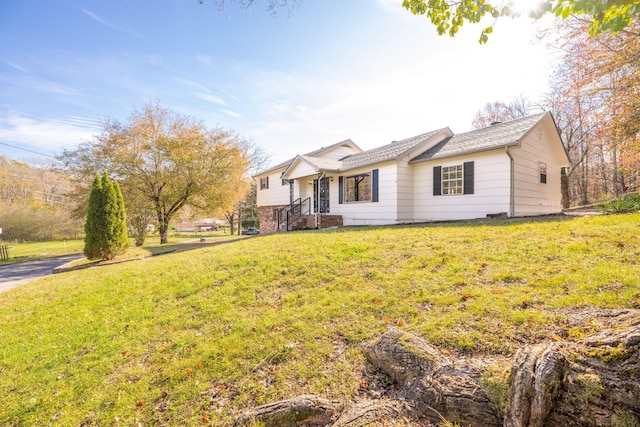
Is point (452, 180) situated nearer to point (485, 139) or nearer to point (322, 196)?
point (485, 139)

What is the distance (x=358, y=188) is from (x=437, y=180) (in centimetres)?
403

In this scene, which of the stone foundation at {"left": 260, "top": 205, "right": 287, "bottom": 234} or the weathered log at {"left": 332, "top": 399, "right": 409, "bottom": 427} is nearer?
the weathered log at {"left": 332, "top": 399, "right": 409, "bottom": 427}

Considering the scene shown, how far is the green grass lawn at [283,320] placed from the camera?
275cm

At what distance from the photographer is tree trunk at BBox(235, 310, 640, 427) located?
1629 millimetres

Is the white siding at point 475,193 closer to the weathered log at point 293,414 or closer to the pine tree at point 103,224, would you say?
the weathered log at point 293,414

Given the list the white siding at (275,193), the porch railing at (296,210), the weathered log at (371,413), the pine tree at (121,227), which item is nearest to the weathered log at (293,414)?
the weathered log at (371,413)

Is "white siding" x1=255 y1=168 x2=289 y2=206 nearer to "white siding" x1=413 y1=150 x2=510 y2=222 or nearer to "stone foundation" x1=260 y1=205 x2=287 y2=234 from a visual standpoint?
"stone foundation" x1=260 y1=205 x2=287 y2=234

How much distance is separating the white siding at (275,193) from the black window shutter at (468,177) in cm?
1182

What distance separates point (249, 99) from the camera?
1210 centimetres

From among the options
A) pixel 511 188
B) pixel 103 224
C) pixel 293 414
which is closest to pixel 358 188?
pixel 511 188

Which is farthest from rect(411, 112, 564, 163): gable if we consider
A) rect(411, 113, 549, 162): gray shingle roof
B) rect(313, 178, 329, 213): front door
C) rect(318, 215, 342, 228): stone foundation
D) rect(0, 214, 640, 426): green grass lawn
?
rect(313, 178, 329, 213): front door

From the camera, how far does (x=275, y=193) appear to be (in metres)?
20.7

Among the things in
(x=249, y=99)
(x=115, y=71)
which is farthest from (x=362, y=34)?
(x=115, y=71)

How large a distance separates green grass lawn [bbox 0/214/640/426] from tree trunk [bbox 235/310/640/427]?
1.03ft
